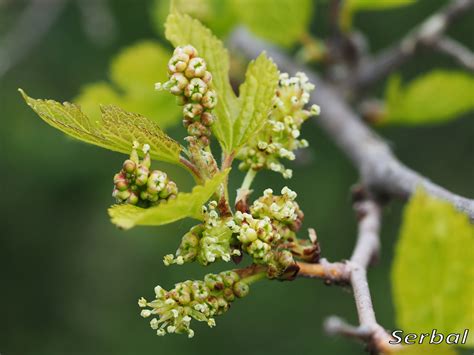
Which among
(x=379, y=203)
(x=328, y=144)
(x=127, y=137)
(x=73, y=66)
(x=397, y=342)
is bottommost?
(x=397, y=342)

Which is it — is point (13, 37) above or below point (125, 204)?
above

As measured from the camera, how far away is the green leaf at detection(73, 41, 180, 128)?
5.60 ft

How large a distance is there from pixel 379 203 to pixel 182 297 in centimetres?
74

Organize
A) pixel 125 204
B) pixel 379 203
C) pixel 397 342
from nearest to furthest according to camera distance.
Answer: pixel 397 342 < pixel 125 204 < pixel 379 203

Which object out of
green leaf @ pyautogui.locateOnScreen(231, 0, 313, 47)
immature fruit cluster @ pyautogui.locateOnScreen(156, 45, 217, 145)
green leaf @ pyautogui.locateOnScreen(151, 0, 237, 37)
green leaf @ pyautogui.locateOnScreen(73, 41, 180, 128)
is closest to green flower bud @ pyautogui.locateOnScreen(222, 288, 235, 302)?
immature fruit cluster @ pyautogui.locateOnScreen(156, 45, 217, 145)

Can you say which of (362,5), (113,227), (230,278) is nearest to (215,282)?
(230,278)

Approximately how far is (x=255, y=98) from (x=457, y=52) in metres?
0.82

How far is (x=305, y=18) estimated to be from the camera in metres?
1.79

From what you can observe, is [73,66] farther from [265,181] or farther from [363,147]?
[363,147]

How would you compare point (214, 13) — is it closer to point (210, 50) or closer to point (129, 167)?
point (210, 50)

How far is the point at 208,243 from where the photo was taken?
0.94 meters

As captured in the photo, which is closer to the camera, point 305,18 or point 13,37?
point 305,18

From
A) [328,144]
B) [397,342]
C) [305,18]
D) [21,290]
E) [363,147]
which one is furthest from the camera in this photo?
[21,290]

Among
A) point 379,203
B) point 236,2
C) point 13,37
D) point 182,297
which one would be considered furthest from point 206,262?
point 13,37
